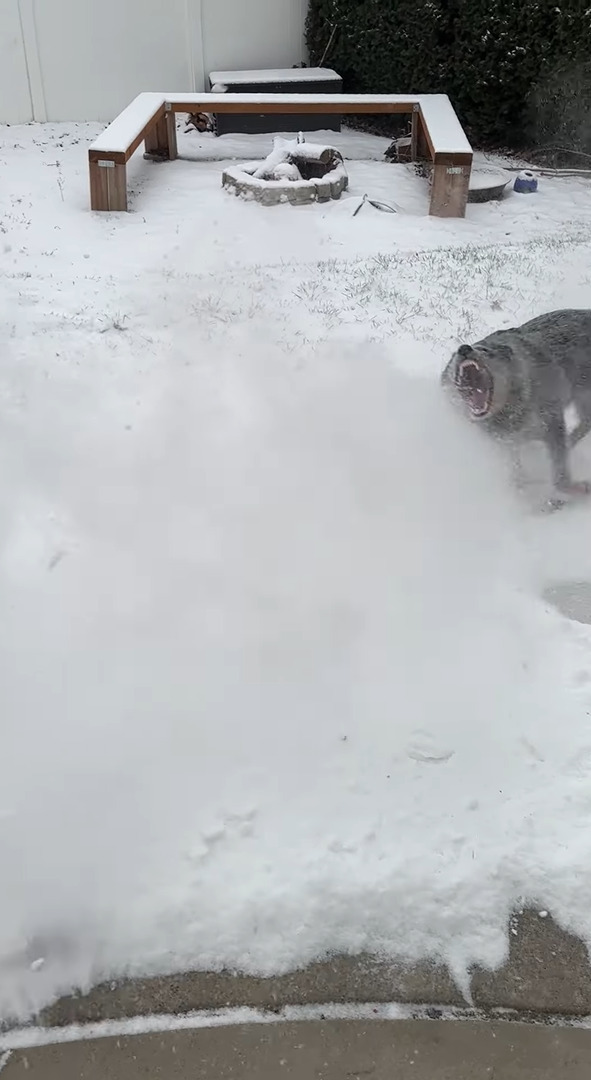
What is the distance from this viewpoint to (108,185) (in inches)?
332

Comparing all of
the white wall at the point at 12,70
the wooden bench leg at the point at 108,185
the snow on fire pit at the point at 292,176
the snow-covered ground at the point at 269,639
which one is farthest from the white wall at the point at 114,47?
the snow-covered ground at the point at 269,639

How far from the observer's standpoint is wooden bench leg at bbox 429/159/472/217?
8461 millimetres

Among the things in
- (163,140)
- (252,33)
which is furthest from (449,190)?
(252,33)

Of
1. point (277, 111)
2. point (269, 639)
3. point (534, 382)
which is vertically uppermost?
point (277, 111)

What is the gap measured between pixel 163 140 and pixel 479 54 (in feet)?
13.4

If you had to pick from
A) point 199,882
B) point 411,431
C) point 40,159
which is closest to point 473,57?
point 40,159

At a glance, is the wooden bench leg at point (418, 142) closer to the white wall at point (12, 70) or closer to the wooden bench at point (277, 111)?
the wooden bench at point (277, 111)

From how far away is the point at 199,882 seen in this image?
120 inches

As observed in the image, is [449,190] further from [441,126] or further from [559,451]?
[559,451]

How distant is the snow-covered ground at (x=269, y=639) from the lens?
3.01m

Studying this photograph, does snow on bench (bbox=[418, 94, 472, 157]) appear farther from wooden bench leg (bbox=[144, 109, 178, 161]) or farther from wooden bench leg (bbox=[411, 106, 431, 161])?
wooden bench leg (bbox=[144, 109, 178, 161])

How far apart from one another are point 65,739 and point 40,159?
30.3ft

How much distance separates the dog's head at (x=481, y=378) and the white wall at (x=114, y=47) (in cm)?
1015

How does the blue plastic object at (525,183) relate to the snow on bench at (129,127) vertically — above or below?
below
